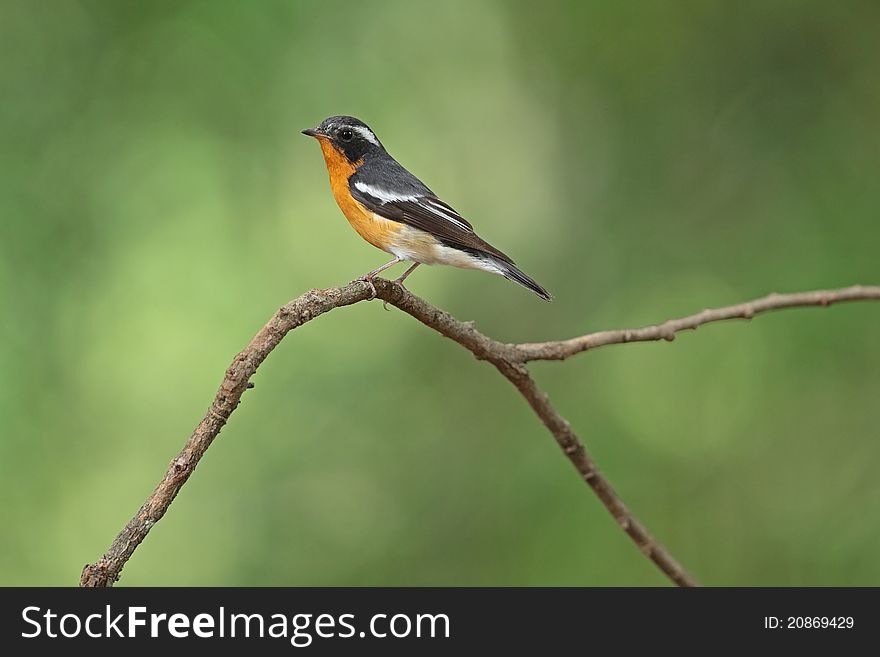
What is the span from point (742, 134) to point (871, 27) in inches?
30.1

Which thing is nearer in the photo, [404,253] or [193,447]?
[193,447]

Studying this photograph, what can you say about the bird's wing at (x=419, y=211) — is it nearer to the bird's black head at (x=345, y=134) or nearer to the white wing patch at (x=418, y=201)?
the white wing patch at (x=418, y=201)

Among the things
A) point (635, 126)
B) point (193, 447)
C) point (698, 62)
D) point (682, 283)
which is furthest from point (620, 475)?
point (193, 447)

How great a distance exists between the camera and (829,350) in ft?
14.3

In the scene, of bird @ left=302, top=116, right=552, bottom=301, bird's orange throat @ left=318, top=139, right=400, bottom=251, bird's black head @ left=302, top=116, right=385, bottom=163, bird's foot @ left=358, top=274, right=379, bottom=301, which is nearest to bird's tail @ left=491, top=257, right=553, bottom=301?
bird @ left=302, top=116, right=552, bottom=301

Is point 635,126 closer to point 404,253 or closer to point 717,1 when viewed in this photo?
point 717,1

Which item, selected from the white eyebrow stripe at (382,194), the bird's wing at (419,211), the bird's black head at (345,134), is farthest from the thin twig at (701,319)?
the bird's black head at (345,134)

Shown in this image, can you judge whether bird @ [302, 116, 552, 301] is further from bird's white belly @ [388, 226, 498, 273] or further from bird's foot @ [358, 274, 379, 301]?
bird's foot @ [358, 274, 379, 301]

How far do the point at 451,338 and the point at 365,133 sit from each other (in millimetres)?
1053

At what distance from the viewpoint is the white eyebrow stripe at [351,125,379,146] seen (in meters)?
3.07

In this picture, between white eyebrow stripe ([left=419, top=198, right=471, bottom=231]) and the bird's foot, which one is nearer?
the bird's foot

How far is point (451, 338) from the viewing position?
236 cm

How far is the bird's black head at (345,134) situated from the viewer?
120 inches

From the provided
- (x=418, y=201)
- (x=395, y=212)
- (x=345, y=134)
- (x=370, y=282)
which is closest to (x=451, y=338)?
(x=370, y=282)
